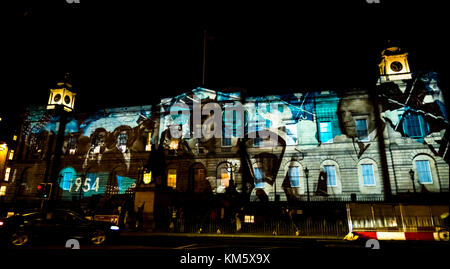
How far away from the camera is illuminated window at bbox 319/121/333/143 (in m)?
30.5

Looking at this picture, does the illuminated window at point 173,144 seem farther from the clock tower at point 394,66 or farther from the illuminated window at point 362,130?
the clock tower at point 394,66

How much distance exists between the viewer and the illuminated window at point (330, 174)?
2905 cm

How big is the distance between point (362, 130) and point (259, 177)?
13057mm

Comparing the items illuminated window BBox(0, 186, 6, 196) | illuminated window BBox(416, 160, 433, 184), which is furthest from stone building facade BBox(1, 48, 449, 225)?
illuminated window BBox(0, 186, 6, 196)

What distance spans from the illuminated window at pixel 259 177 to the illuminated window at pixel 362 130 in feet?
38.9

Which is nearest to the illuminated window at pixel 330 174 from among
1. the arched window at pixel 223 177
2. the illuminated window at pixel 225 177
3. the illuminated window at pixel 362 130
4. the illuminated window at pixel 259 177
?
the illuminated window at pixel 362 130

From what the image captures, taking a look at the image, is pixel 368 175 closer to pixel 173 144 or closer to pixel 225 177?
pixel 225 177

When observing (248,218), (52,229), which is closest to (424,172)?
(248,218)

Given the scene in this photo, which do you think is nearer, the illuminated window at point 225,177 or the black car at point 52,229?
the black car at point 52,229

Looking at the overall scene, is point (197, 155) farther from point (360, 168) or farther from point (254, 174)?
point (360, 168)

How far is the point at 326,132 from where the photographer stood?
3083cm

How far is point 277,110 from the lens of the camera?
32.5 m

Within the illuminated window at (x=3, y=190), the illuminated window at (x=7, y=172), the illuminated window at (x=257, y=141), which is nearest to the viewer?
the illuminated window at (x=257, y=141)
